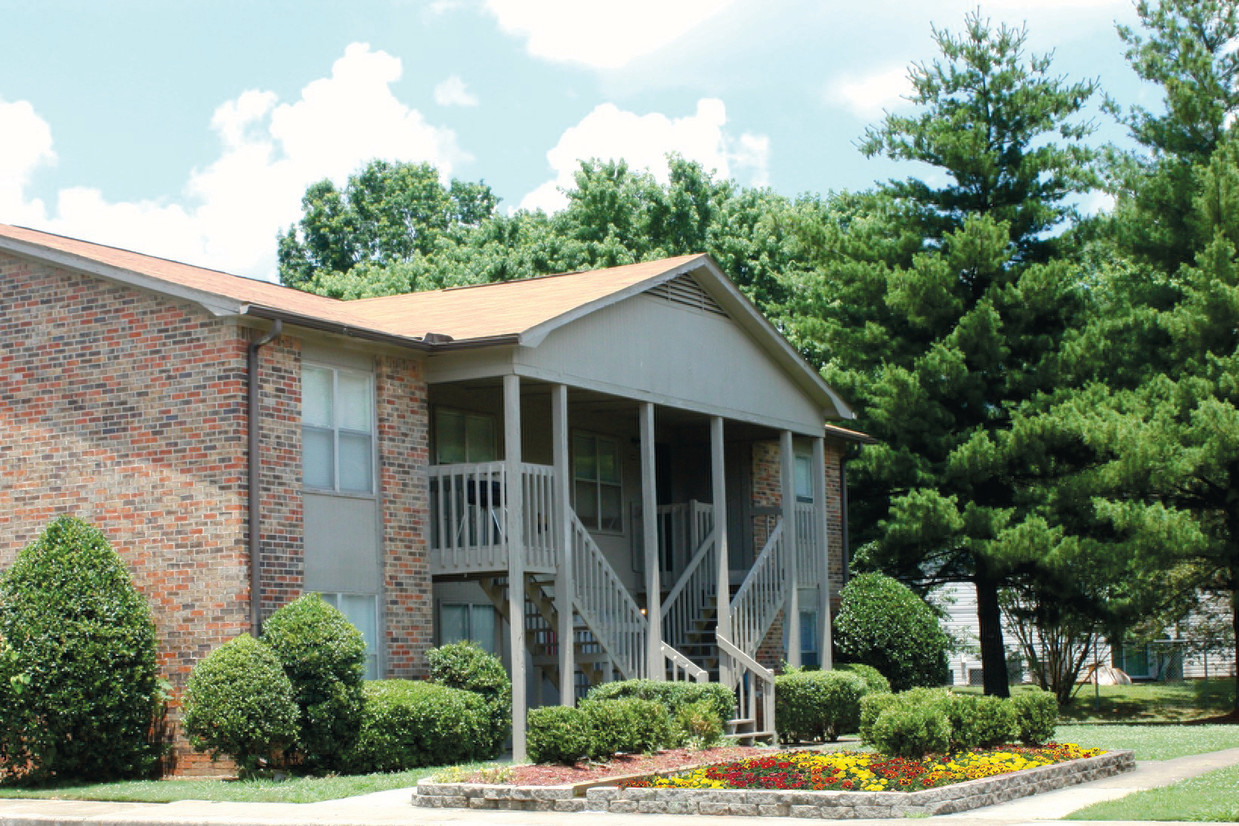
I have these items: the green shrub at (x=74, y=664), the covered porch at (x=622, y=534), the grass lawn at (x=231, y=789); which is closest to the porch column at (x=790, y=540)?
the covered porch at (x=622, y=534)

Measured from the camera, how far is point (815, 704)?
23719 millimetres

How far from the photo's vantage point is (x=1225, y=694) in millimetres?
37656

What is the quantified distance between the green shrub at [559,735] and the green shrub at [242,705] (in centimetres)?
275

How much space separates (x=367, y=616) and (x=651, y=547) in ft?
15.9

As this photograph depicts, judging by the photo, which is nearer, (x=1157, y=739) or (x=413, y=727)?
(x=413, y=727)

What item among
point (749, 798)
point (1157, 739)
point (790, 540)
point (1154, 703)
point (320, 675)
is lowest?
point (1154, 703)

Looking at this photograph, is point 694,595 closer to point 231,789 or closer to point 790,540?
point 790,540

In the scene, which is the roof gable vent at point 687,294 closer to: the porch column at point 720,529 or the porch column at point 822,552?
the porch column at point 720,529

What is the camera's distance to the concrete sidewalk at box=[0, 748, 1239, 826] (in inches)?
521

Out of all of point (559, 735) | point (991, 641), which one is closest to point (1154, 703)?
point (991, 641)

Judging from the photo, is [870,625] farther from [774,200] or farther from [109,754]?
[774,200]

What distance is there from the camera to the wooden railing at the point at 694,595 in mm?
24359

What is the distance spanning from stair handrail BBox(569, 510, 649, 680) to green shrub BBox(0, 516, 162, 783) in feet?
19.6

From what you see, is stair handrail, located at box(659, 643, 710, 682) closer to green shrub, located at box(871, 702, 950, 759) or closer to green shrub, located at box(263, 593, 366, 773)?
green shrub, located at box(263, 593, 366, 773)
